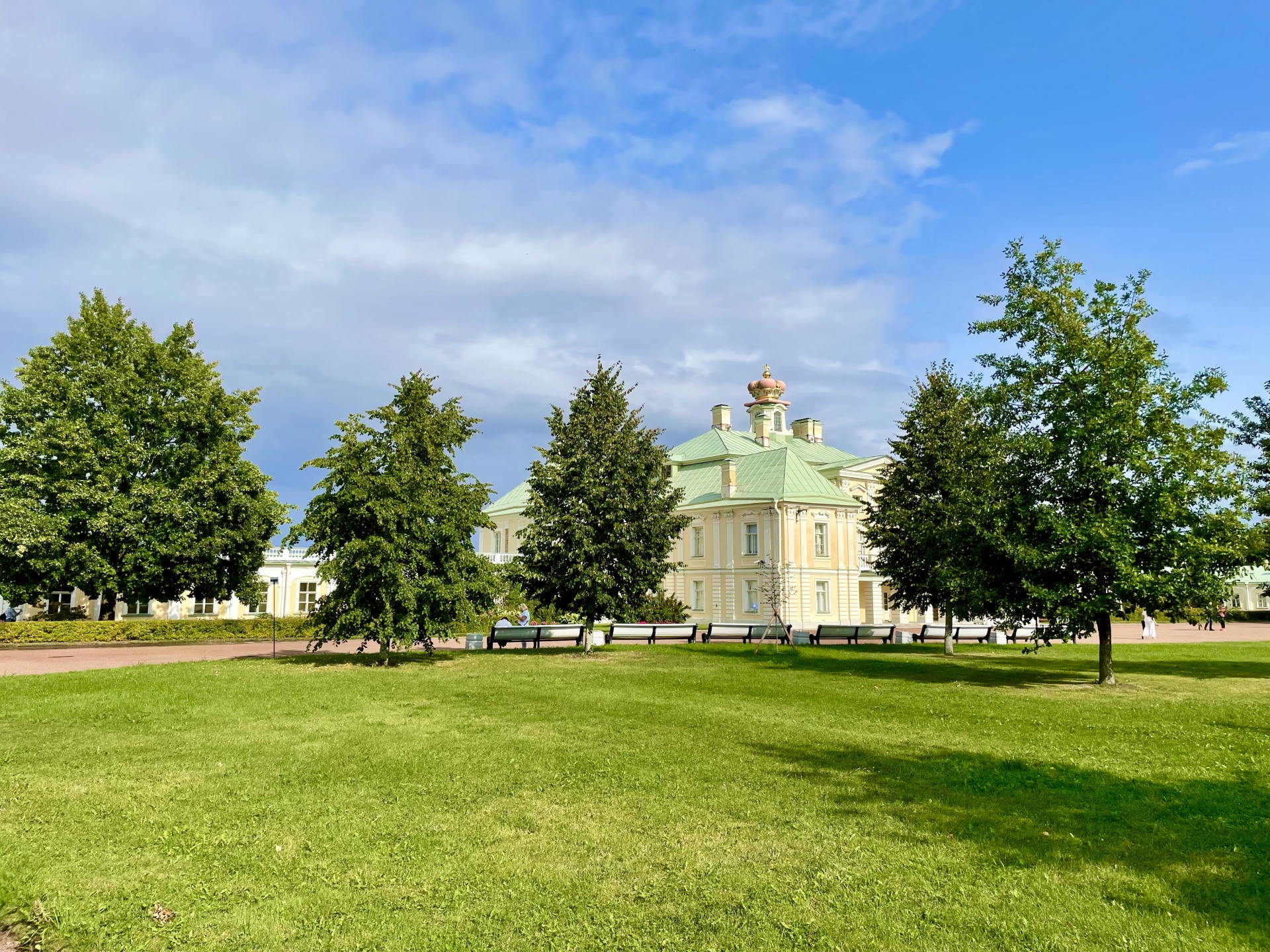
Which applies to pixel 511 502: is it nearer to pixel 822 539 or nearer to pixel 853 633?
pixel 822 539

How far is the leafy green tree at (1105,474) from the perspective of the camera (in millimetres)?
17781

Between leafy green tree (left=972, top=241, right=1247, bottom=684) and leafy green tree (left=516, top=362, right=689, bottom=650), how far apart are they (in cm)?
1178

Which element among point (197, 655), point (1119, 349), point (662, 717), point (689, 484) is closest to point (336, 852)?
point (662, 717)

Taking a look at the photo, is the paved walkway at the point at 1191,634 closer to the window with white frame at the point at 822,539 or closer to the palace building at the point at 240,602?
the window with white frame at the point at 822,539

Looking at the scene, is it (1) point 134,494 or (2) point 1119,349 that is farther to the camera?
(1) point 134,494

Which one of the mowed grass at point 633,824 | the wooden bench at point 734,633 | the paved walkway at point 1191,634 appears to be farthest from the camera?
the paved walkway at point 1191,634

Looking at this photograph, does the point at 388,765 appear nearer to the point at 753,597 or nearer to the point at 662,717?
the point at 662,717

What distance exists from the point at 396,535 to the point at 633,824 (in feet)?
49.3

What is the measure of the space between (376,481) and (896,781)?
1541 cm

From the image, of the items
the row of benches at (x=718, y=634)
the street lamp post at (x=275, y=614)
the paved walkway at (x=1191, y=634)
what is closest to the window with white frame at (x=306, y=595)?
the street lamp post at (x=275, y=614)

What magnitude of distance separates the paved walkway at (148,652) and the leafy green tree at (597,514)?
443 centimetres

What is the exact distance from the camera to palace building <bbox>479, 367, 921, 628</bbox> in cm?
4966

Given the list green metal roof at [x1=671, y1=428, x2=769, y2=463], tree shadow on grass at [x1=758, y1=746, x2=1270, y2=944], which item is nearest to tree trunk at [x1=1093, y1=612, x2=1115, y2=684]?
tree shadow on grass at [x1=758, y1=746, x2=1270, y2=944]

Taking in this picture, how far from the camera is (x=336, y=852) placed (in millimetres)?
6172
